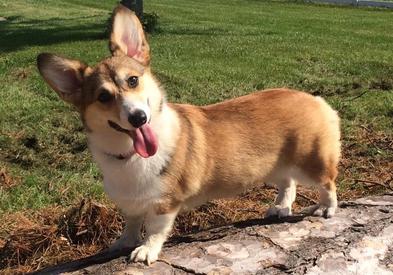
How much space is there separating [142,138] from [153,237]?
579mm

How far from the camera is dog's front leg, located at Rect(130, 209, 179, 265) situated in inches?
124

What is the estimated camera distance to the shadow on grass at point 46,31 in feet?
44.5

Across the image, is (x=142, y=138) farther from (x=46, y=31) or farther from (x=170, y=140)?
(x=46, y=31)

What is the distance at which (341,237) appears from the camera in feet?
11.0

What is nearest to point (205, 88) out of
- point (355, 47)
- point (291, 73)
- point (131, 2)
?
point (291, 73)

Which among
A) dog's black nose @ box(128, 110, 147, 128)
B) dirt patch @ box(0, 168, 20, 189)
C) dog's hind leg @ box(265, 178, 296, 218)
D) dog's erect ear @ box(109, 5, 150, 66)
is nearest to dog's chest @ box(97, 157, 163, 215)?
dog's black nose @ box(128, 110, 147, 128)

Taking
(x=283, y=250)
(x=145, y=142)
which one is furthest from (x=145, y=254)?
(x=283, y=250)

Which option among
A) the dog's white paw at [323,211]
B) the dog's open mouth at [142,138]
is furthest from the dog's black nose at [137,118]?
the dog's white paw at [323,211]

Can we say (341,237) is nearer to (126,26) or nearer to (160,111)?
(160,111)

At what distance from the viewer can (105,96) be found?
312 centimetres

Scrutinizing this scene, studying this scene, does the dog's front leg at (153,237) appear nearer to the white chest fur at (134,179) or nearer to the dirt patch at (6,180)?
the white chest fur at (134,179)

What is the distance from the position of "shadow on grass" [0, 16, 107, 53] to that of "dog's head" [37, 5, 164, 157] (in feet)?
31.2

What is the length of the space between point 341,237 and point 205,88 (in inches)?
217

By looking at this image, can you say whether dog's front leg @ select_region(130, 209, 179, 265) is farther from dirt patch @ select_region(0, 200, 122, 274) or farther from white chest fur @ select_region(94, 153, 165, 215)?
dirt patch @ select_region(0, 200, 122, 274)
